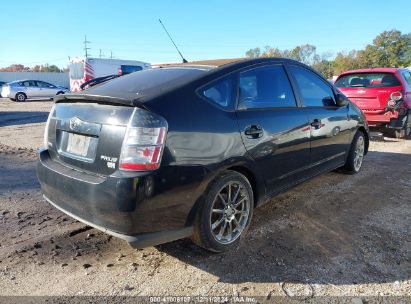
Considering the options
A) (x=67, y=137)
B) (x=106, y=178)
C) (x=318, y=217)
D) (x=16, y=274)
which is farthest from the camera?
(x=318, y=217)

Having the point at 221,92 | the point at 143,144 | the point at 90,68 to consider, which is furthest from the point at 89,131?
the point at 90,68

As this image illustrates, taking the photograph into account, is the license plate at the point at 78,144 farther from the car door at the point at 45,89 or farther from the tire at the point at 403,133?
the car door at the point at 45,89

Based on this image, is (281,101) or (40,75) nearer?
(281,101)

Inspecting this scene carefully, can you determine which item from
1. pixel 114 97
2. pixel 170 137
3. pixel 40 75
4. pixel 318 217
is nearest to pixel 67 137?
Answer: pixel 114 97

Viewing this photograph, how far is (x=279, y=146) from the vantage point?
11.9 ft

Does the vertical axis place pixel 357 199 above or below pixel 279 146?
below

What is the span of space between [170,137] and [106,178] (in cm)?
55

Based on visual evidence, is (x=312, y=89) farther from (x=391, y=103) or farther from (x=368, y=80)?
(x=368, y=80)

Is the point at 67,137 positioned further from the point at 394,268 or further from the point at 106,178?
the point at 394,268

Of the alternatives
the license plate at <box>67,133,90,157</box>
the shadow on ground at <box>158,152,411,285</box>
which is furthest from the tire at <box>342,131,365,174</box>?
the license plate at <box>67,133,90,157</box>

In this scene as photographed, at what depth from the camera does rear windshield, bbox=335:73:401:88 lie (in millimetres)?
8352

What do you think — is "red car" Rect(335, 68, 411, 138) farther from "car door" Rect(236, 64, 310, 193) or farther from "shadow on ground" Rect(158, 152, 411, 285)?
"car door" Rect(236, 64, 310, 193)

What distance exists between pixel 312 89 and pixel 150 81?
219 cm

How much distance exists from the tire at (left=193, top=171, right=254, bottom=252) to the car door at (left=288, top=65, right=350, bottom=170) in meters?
1.31
